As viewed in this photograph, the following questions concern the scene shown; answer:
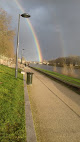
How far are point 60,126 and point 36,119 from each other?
80 cm

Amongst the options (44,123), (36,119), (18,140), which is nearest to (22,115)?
(36,119)

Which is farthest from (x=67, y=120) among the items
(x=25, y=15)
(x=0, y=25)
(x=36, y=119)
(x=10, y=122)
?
(x=0, y=25)

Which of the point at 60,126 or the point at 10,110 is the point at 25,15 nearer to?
the point at 10,110

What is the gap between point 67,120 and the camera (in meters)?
3.51

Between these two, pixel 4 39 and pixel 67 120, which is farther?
pixel 4 39

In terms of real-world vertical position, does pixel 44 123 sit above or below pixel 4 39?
below

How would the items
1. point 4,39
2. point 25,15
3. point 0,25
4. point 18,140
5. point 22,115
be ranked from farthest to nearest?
point 4,39 → point 0,25 → point 25,15 → point 22,115 → point 18,140

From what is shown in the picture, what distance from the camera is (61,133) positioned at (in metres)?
2.83

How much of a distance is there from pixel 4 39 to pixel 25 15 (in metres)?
8.41

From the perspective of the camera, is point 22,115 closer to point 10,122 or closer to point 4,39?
point 10,122

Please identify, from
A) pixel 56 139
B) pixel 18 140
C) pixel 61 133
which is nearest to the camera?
pixel 18 140

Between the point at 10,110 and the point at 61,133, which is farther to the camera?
the point at 10,110

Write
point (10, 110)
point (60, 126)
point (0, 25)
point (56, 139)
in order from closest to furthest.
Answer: point (56, 139) → point (60, 126) → point (10, 110) → point (0, 25)

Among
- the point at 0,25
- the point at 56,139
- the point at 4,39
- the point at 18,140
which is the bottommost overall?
the point at 56,139
